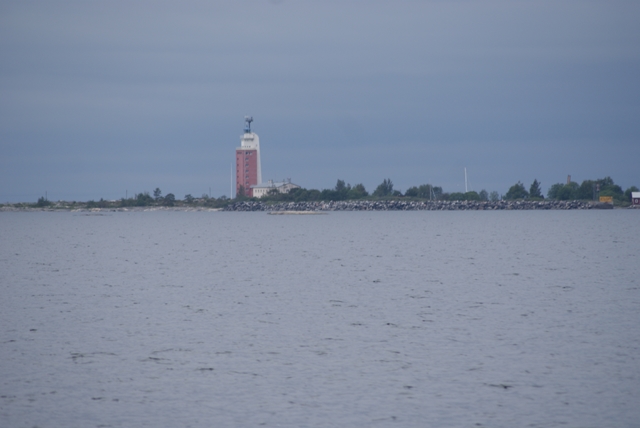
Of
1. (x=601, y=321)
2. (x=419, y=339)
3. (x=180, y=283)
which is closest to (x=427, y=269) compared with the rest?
(x=180, y=283)

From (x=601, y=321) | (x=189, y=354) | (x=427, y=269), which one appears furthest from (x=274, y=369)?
(x=427, y=269)

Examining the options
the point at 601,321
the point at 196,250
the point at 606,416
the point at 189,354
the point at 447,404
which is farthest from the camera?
the point at 196,250

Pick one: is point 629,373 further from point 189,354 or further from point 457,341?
point 189,354

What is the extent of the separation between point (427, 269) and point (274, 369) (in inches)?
1041

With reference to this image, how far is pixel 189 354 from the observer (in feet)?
61.1

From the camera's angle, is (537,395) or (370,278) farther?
(370,278)

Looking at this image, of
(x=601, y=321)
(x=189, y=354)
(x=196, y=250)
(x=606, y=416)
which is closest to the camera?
(x=606, y=416)

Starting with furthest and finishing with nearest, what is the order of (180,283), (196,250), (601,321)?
(196,250)
(180,283)
(601,321)

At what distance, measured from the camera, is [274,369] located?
17.0 metres

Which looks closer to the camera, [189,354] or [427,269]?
[189,354]

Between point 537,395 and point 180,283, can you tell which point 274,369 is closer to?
point 537,395

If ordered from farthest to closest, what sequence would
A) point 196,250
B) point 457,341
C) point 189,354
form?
point 196,250, point 457,341, point 189,354

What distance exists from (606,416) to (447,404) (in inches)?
110

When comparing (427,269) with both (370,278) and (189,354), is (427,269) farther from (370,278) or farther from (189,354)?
(189,354)
